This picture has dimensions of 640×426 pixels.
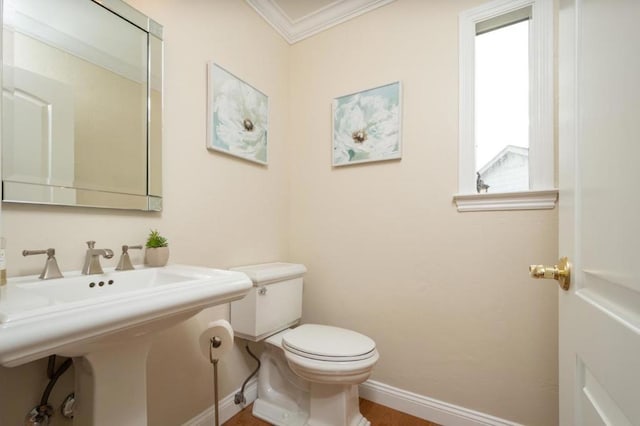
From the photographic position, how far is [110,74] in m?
1.08

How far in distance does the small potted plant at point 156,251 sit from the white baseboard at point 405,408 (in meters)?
0.79

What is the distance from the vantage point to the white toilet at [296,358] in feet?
3.98

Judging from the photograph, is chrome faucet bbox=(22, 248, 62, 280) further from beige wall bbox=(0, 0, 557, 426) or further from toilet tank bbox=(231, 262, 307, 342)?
toilet tank bbox=(231, 262, 307, 342)

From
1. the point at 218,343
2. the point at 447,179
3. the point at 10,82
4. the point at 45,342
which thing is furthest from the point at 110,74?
the point at 447,179

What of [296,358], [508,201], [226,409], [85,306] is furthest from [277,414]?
[508,201]

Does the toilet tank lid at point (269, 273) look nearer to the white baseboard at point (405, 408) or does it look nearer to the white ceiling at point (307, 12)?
the white baseboard at point (405, 408)

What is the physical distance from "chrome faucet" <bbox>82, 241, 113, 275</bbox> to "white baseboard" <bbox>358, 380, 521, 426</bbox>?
1.49 m

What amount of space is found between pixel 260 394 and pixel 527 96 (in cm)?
207

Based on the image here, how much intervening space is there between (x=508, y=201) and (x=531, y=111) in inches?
17.0

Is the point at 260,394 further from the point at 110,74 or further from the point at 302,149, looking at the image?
the point at 110,74

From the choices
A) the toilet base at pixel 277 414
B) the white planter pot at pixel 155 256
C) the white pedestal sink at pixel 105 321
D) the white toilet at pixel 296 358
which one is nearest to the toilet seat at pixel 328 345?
the white toilet at pixel 296 358

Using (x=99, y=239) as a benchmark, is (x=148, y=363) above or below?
below

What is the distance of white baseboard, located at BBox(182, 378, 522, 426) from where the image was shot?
1.37 meters

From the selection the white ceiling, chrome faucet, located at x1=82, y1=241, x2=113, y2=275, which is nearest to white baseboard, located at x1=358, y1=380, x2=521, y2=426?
chrome faucet, located at x1=82, y1=241, x2=113, y2=275
